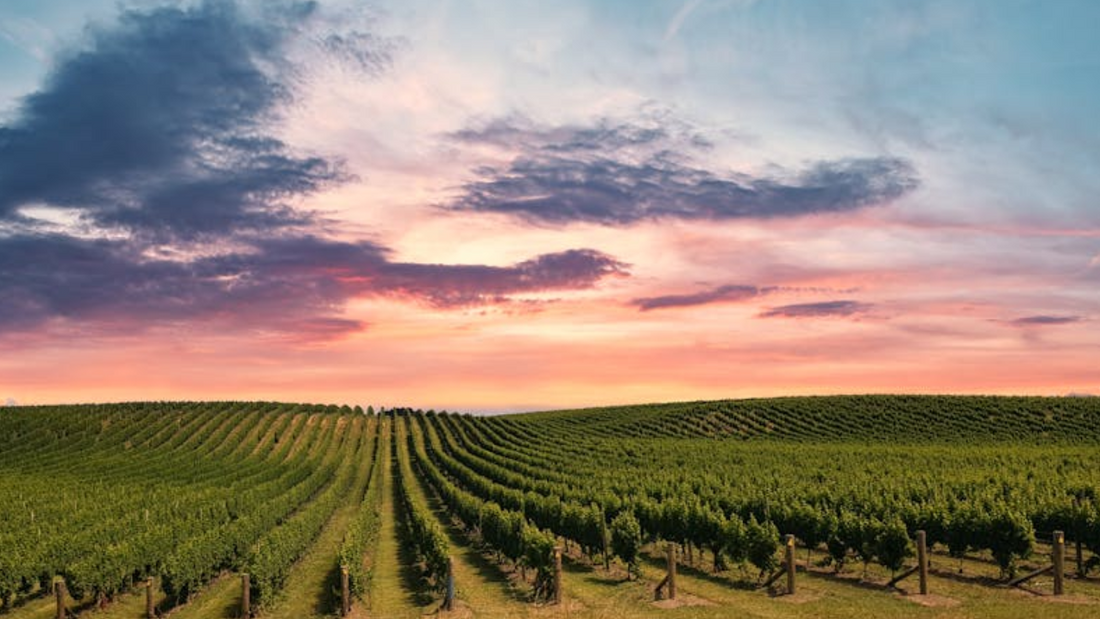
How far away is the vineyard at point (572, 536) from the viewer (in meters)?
30.9

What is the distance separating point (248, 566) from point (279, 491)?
40913mm

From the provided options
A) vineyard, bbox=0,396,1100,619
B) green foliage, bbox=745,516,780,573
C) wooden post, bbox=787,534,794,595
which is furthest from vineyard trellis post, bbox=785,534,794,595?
green foliage, bbox=745,516,780,573

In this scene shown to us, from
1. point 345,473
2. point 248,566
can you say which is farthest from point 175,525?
point 345,473

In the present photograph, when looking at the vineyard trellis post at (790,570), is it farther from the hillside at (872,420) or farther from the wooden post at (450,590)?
the hillside at (872,420)

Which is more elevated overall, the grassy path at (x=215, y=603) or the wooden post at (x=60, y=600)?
the wooden post at (x=60, y=600)

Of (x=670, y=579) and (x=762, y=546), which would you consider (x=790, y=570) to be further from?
(x=670, y=579)

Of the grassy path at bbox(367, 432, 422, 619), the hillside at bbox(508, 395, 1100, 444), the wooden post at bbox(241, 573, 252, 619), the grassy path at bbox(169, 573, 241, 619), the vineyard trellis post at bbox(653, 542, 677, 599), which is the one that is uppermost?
the hillside at bbox(508, 395, 1100, 444)

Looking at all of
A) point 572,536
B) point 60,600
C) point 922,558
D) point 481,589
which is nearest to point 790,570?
point 922,558

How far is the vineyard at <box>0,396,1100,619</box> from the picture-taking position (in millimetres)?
30875

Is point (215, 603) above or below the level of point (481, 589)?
below

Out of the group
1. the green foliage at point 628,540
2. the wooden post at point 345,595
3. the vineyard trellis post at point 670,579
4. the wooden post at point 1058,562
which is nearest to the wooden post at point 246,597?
the wooden post at point 345,595

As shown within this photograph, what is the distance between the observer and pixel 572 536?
4031cm

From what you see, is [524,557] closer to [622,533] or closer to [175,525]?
[622,533]

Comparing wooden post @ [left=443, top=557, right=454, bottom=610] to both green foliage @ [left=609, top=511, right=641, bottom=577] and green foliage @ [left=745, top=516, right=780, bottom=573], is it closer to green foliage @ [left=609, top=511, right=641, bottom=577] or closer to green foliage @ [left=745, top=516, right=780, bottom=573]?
green foliage @ [left=609, top=511, right=641, bottom=577]
